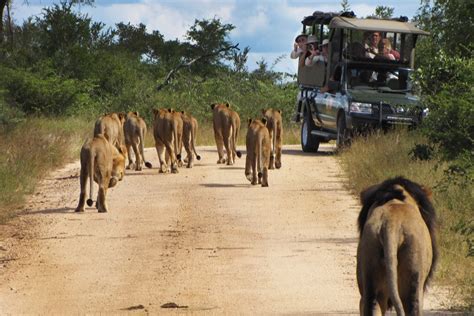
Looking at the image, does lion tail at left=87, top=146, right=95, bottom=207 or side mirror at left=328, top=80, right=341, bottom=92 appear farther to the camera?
side mirror at left=328, top=80, right=341, bottom=92

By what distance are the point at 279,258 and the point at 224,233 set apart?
1940 millimetres

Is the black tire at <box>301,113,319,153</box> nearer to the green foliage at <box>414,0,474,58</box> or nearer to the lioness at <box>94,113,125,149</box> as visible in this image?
the green foliage at <box>414,0,474,58</box>

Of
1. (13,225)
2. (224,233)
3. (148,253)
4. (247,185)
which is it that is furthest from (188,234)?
(247,185)

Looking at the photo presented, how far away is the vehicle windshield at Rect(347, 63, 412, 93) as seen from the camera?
26.2 meters

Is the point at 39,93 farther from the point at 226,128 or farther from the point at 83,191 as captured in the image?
the point at 83,191

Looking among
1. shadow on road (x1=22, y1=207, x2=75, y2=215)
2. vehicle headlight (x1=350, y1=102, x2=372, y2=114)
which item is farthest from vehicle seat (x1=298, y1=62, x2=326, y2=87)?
shadow on road (x1=22, y1=207, x2=75, y2=215)

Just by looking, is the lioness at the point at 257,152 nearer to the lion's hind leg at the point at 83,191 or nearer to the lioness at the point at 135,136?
the lioness at the point at 135,136

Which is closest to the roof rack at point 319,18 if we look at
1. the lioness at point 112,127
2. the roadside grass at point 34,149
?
the roadside grass at point 34,149

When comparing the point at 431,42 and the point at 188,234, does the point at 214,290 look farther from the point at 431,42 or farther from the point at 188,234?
the point at 431,42

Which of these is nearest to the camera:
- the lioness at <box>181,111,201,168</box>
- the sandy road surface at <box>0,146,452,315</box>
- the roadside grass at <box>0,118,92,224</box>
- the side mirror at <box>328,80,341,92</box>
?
the sandy road surface at <box>0,146,452,315</box>

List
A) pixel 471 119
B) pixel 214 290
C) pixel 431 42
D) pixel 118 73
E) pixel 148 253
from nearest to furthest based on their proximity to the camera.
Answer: pixel 214 290
pixel 148 253
pixel 471 119
pixel 431 42
pixel 118 73

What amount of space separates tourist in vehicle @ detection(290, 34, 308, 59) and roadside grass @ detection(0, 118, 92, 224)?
4.84 metres

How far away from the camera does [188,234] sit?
44.9ft

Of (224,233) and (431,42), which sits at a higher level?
(431,42)
